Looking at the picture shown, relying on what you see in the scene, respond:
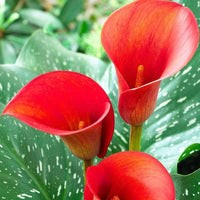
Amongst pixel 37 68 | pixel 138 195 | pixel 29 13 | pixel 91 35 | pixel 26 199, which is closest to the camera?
pixel 138 195

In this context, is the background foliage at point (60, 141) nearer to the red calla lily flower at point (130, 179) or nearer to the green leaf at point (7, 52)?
the red calla lily flower at point (130, 179)

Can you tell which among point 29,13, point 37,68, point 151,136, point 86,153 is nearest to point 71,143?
point 86,153

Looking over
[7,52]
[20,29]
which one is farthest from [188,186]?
[20,29]

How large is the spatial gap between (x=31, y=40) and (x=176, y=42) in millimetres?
480

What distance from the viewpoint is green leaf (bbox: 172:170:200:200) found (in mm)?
552

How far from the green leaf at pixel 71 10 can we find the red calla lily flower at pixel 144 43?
1058mm

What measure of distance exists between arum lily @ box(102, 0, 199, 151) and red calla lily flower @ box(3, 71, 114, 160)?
0.13 ft

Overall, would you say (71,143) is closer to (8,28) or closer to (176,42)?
(176,42)

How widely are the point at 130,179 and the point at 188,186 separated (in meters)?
0.16

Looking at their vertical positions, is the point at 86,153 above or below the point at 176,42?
below

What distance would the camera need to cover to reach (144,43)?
0.52 m

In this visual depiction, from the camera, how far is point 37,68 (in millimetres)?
866

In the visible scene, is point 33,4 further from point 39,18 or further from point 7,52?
point 7,52

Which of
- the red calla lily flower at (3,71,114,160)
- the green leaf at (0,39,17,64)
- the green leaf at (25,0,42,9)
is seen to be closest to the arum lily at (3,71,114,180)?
the red calla lily flower at (3,71,114,160)
